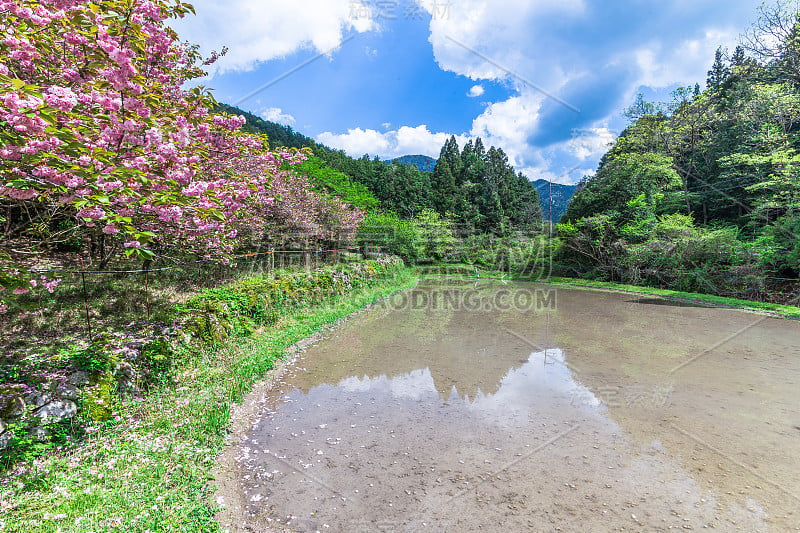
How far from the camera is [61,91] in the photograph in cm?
302

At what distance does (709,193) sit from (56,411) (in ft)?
112

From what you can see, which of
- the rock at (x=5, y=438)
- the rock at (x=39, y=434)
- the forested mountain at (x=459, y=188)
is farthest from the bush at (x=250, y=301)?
the forested mountain at (x=459, y=188)

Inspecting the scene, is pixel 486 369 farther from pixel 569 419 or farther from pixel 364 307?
pixel 364 307

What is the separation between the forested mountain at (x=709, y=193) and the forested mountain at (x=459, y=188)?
617 inches

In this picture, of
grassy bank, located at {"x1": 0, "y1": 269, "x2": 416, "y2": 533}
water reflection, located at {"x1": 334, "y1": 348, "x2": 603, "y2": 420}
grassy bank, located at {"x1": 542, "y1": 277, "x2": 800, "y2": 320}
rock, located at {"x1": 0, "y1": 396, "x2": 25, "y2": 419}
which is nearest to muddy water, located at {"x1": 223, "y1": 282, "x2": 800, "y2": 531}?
water reflection, located at {"x1": 334, "y1": 348, "x2": 603, "y2": 420}

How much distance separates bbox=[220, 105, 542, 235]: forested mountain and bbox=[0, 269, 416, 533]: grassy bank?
37919 millimetres

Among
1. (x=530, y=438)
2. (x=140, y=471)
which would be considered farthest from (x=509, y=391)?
(x=140, y=471)

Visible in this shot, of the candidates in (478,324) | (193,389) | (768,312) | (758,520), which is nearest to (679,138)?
(768,312)

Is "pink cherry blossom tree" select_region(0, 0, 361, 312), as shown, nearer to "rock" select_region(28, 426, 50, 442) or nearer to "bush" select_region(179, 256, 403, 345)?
"rock" select_region(28, 426, 50, 442)

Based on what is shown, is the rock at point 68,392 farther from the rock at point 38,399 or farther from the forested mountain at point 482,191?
the forested mountain at point 482,191

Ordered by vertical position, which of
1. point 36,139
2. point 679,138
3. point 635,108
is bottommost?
point 36,139

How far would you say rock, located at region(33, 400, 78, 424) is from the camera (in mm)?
3808

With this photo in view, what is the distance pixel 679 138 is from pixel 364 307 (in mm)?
26914

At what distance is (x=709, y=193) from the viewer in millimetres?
25453
